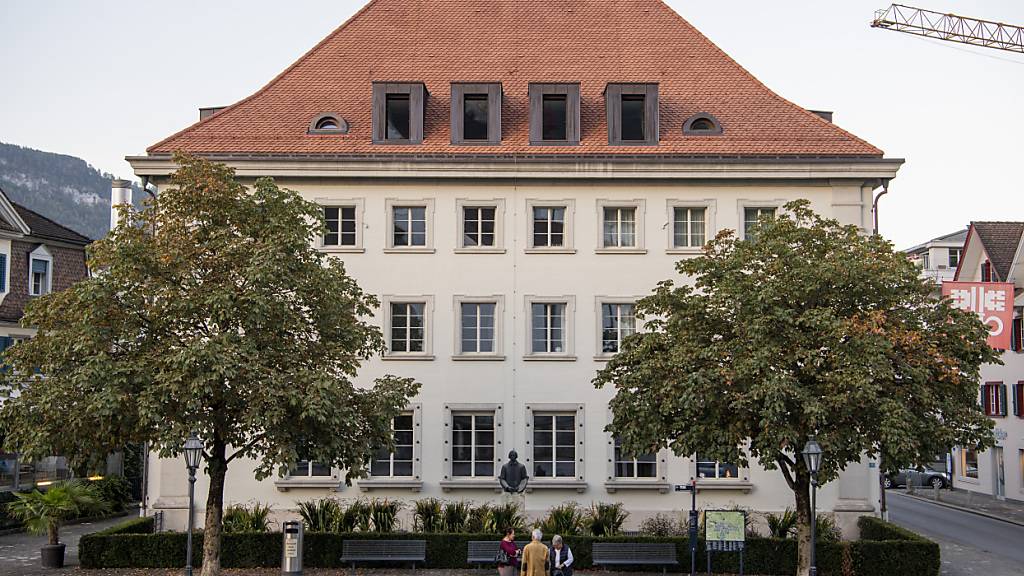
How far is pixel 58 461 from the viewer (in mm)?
38438

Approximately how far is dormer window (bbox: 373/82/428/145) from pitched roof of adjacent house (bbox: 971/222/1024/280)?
1199 inches

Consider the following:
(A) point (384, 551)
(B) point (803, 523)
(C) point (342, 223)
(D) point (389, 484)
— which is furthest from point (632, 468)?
(C) point (342, 223)

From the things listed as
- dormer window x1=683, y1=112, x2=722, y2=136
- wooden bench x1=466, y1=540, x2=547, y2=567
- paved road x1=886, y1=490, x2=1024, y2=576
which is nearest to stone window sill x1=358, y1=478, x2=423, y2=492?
wooden bench x1=466, y1=540, x2=547, y2=567

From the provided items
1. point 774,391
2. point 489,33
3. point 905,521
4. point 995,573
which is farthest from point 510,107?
point 905,521

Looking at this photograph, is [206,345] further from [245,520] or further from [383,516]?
[383,516]

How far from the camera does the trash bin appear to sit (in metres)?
23.6

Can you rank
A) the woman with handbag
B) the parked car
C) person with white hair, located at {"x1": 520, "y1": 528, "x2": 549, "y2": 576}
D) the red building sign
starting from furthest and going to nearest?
1. the parked car
2. the red building sign
3. the woman with handbag
4. person with white hair, located at {"x1": 520, "y1": 528, "x2": 549, "y2": 576}

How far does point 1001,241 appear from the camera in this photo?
50125 millimetres

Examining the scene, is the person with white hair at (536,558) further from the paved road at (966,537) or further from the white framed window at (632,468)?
the paved road at (966,537)

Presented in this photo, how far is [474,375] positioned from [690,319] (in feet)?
28.6

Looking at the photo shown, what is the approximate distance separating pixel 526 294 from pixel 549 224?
2158 millimetres

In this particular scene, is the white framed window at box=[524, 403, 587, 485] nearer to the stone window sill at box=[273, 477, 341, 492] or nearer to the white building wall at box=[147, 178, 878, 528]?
the white building wall at box=[147, 178, 878, 528]

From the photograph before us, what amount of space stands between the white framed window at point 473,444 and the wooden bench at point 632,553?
5.42 meters

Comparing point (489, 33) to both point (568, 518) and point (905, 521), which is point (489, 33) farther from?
point (905, 521)
